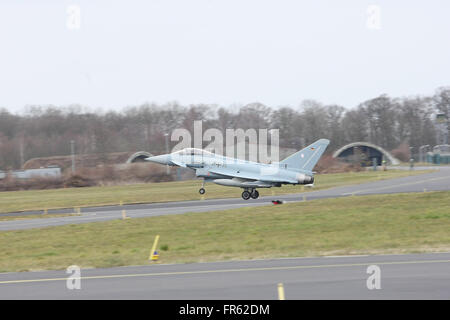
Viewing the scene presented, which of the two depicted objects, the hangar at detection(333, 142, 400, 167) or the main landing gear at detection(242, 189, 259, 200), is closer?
the main landing gear at detection(242, 189, 259, 200)

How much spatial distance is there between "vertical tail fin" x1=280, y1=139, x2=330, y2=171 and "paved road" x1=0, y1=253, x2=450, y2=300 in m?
18.0

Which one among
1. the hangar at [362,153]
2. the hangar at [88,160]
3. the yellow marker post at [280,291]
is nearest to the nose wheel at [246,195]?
the yellow marker post at [280,291]

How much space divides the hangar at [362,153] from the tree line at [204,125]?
6.04 meters

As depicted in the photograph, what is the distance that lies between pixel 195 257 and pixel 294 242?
3.77 metres

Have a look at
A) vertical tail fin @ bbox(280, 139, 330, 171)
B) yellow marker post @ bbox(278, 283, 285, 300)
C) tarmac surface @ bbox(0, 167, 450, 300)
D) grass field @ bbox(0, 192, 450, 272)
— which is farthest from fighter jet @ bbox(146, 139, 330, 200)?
yellow marker post @ bbox(278, 283, 285, 300)

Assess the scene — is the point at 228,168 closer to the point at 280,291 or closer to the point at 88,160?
the point at 280,291

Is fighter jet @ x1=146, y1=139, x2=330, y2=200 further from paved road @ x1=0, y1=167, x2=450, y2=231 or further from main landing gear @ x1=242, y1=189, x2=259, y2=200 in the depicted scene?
paved road @ x1=0, y1=167, x2=450, y2=231

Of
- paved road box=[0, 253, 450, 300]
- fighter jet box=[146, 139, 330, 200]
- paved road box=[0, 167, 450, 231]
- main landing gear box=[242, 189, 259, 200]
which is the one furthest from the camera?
main landing gear box=[242, 189, 259, 200]

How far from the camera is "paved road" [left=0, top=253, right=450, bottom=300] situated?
424 inches

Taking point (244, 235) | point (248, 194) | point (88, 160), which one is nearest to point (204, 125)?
point (88, 160)

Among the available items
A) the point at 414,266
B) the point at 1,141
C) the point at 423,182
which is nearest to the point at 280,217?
the point at 414,266

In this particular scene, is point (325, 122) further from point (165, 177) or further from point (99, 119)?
point (165, 177)

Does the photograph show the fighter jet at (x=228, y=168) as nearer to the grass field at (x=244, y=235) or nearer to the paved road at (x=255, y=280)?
the grass field at (x=244, y=235)

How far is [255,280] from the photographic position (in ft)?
40.1
